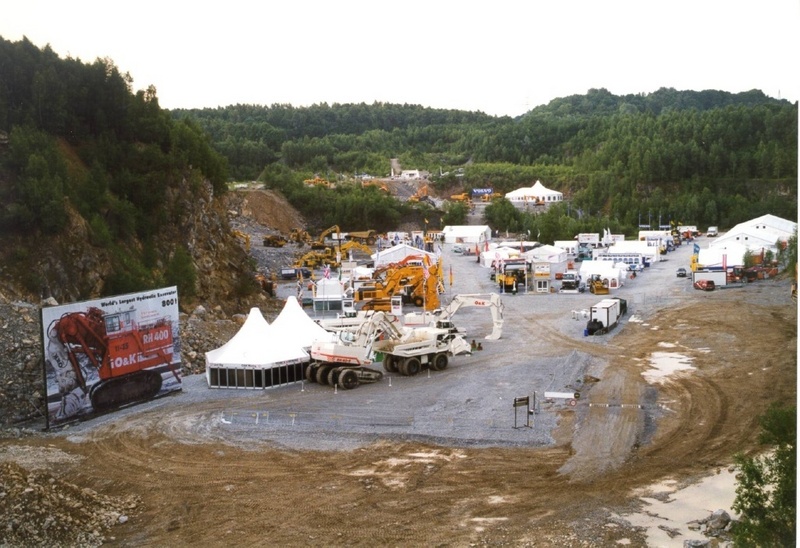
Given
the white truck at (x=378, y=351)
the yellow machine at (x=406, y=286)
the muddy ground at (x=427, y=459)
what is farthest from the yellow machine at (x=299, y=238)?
the white truck at (x=378, y=351)

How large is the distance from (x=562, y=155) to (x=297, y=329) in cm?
7193

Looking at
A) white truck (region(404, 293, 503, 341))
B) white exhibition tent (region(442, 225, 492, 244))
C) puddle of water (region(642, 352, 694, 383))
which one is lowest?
puddle of water (region(642, 352, 694, 383))

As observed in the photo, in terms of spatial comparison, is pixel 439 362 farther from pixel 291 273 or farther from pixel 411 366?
pixel 291 273

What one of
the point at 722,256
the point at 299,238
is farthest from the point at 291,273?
the point at 722,256

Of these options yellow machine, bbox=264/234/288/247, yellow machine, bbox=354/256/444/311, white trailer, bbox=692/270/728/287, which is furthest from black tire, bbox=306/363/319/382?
yellow machine, bbox=264/234/288/247

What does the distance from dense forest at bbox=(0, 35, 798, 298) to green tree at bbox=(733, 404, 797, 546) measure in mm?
2725

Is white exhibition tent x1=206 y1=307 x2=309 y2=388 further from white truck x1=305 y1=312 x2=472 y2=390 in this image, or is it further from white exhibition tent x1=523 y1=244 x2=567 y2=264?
white exhibition tent x1=523 y1=244 x2=567 y2=264

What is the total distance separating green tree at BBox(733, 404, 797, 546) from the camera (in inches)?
254

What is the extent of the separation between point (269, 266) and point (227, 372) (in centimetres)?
2128

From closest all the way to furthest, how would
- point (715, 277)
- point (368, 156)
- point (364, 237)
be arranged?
point (715, 277), point (364, 237), point (368, 156)

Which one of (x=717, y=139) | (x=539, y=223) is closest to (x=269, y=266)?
(x=539, y=223)

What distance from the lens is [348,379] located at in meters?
16.0

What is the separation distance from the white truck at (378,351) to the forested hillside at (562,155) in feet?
61.3

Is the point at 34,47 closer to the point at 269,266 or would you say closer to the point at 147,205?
the point at 147,205
